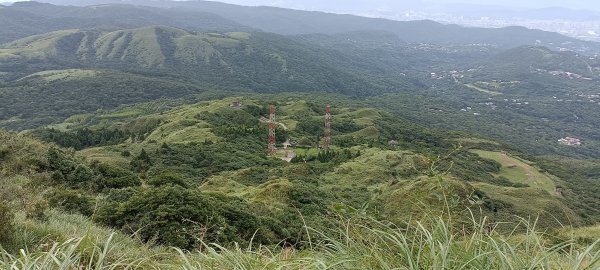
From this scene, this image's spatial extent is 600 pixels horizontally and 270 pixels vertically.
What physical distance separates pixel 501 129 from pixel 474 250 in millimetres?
183808

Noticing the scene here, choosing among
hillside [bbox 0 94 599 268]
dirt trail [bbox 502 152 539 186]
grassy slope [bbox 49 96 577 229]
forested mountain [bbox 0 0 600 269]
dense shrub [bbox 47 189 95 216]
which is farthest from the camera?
dirt trail [bbox 502 152 539 186]

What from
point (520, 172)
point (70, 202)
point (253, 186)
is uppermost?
point (70, 202)

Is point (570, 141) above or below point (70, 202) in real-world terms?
below

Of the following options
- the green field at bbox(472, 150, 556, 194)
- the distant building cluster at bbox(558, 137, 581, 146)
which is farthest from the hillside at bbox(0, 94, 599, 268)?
the distant building cluster at bbox(558, 137, 581, 146)

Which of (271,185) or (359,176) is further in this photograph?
(359,176)

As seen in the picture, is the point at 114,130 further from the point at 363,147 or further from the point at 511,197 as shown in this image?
the point at 511,197

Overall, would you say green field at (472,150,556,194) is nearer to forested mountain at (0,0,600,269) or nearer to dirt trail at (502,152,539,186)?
dirt trail at (502,152,539,186)

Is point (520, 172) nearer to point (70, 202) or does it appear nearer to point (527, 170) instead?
point (527, 170)

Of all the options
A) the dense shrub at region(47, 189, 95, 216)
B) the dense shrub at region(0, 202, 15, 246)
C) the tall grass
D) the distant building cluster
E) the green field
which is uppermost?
the tall grass

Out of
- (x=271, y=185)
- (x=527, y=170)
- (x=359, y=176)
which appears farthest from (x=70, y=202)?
(x=527, y=170)

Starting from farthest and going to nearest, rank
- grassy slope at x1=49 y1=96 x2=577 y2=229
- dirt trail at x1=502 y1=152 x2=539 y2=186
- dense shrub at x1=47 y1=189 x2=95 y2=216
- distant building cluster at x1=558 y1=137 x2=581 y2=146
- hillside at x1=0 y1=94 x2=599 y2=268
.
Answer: distant building cluster at x1=558 y1=137 x2=581 y2=146
dirt trail at x1=502 y1=152 x2=539 y2=186
grassy slope at x1=49 y1=96 x2=577 y2=229
dense shrub at x1=47 y1=189 x2=95 y2=216
hillside at x1=0 y1=94 x2=599 y2=268

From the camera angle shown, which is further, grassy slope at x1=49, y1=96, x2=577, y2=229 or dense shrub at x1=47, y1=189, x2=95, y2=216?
grassy slope at x1=49, y1=96, x2=577, y2=229

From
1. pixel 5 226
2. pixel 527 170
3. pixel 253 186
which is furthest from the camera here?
pixel 527 170

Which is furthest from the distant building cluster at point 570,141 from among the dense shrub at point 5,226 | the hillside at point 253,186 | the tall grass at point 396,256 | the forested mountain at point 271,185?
the dense shrub at point 5,226
